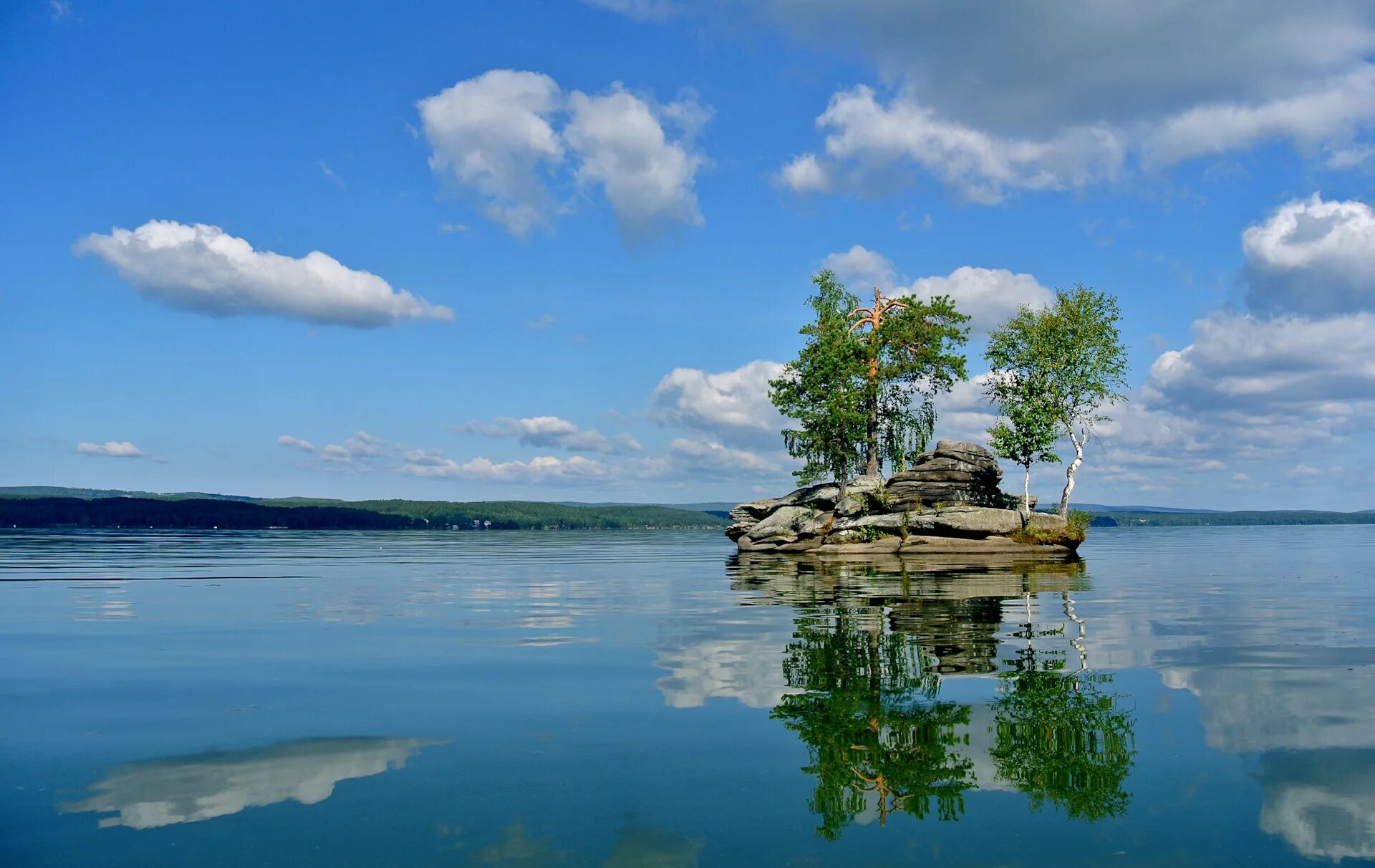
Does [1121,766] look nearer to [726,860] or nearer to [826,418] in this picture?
[726,860]

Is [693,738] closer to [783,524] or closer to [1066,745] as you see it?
[1066,745]

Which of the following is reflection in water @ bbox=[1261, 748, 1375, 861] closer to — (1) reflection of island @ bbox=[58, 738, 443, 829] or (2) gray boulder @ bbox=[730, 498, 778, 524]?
(1) reflection of island @ bbox=[58, 738, 443, 829]

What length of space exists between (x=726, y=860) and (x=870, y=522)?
53927 mm

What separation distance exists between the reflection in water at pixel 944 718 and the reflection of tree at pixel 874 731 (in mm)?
19

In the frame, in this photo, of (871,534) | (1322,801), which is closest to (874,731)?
(1322,801)

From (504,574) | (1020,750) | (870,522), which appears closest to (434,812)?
(1020,750)

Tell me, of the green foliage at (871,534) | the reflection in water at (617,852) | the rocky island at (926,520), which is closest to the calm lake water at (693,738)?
the reflection in water at (617,852)

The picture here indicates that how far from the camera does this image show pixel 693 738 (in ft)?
32.0

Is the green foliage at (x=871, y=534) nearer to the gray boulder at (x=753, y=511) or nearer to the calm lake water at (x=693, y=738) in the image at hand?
the gray boulder at (x=753, y=511)

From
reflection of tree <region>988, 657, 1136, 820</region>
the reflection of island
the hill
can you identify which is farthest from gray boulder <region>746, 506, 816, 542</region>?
the hill

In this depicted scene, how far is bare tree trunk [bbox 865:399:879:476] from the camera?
2667 inches

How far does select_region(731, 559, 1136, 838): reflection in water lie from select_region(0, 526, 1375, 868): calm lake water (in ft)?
0.18

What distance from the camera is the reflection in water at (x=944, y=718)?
7762 millimetres

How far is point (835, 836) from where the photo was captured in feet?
22.3
